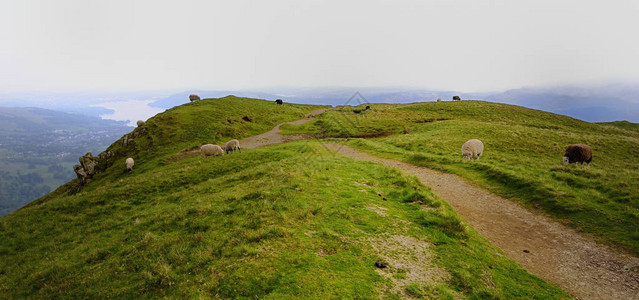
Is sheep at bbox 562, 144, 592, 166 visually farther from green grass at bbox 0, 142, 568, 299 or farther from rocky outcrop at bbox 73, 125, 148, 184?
rocky outcrop at bbox 73, 125, 148, 184

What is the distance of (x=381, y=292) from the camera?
541 cm

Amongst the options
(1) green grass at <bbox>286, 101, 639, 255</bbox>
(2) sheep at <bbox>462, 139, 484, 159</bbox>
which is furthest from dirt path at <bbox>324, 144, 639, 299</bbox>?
(2) sheep at <bbox>462, 139, 484, 159</bbox>

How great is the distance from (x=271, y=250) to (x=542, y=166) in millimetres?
24461

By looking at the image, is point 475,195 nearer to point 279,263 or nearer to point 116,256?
point 279,263

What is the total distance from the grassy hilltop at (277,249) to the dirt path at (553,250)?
129 centimetres

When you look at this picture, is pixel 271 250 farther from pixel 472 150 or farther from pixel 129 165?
pixel 129 165

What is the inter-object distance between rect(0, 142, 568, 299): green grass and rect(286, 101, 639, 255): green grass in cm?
384

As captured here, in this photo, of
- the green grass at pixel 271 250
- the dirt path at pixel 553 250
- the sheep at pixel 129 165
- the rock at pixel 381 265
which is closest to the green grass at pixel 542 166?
the dirt path at pixel 553 250

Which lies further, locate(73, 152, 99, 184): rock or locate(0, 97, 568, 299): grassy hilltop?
locate(73, 152, 99, 184): rock

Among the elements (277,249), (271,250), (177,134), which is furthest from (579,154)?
(177,134)

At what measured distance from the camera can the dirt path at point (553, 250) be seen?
7.18 m

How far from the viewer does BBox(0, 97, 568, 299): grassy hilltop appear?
572 cm

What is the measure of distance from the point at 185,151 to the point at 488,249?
138 feet

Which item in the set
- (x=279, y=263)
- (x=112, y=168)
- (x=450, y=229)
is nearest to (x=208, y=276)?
(x=279, y=263)
